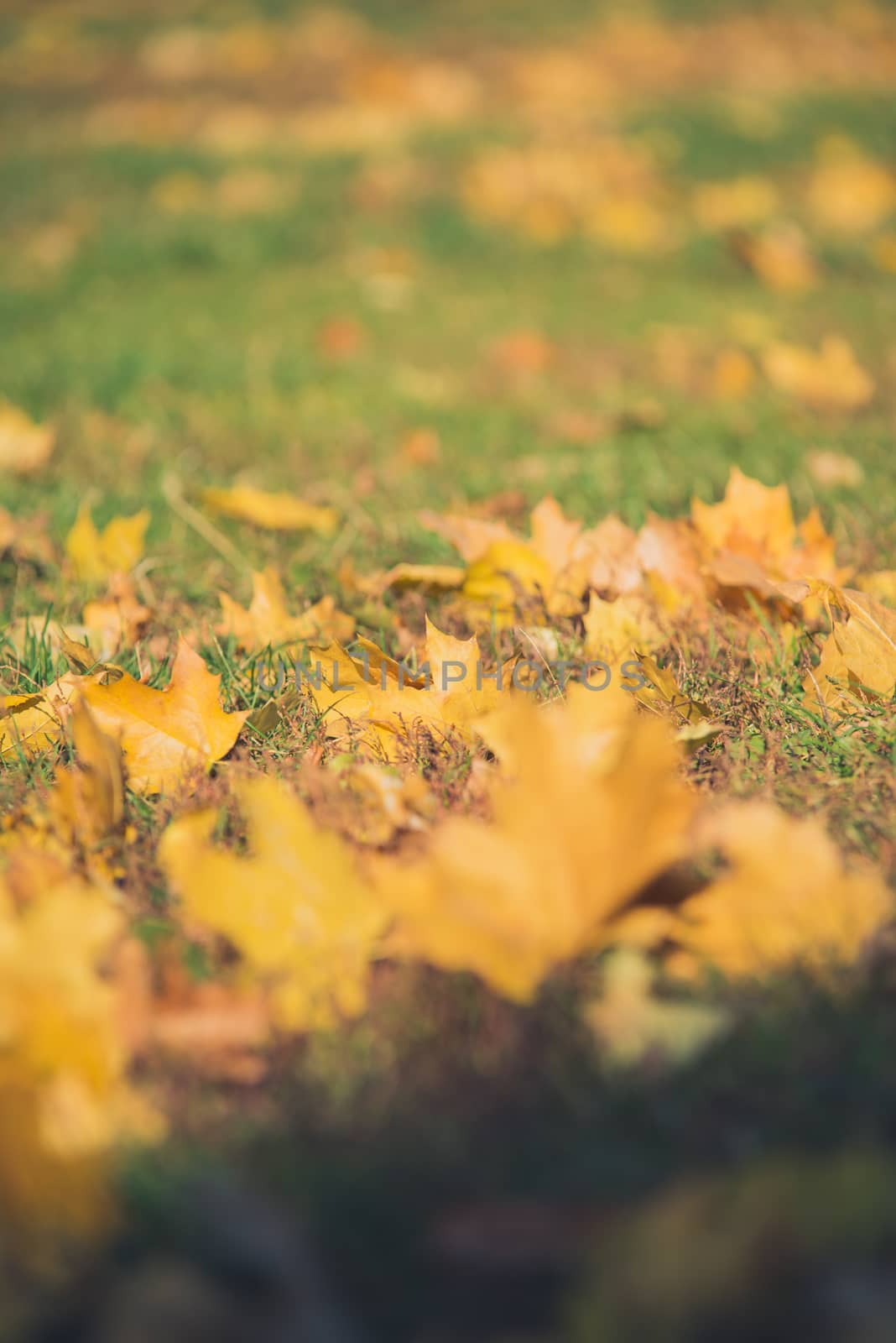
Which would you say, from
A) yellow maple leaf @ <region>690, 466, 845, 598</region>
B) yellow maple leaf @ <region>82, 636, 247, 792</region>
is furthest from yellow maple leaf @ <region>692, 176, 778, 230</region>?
yellow maple leaf @ <region>82, 636, 247, 792</region>

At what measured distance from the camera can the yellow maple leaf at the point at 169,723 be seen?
1.12 meters

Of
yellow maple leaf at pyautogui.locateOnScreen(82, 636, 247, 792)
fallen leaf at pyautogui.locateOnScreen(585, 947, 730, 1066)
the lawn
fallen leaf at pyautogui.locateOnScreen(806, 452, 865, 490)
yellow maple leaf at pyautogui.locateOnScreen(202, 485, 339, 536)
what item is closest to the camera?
the lawn

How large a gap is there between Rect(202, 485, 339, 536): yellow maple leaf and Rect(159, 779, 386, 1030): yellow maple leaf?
1119 millimetres

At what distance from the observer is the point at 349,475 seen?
2305mm

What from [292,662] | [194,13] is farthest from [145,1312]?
[194,13]

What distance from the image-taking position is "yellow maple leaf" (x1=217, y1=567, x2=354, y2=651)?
1429 millimetres

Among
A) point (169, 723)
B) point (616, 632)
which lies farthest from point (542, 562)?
point (169, 723)

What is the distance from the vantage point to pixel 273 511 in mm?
1875

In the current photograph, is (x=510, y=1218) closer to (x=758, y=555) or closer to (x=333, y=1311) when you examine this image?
(x=333, y=1311)

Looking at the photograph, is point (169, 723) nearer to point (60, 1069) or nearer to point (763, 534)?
point (60, 1069)

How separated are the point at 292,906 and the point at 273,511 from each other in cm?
117

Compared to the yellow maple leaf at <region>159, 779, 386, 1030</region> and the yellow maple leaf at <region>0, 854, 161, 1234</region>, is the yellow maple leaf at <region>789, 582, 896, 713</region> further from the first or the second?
the yellow maple leaf at <region>0, 854, 161, 1234</region>

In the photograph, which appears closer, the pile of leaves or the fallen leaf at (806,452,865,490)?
the pile of leaves

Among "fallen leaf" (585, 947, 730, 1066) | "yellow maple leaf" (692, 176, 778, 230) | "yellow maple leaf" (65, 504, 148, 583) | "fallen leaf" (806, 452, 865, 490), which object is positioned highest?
"yellow maple leaf" (692, 176, 778, 230)
